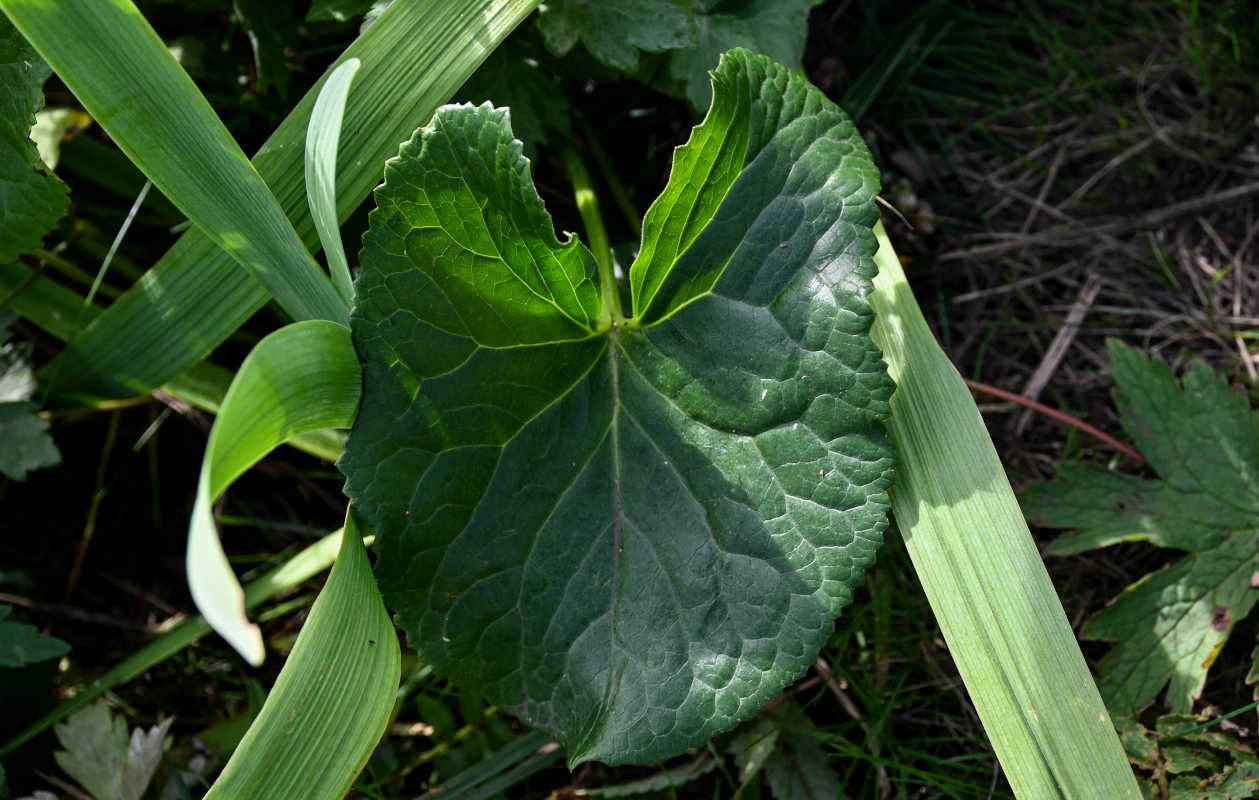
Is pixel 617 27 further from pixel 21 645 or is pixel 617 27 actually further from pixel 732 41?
pixel 21 645

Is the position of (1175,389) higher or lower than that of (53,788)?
lower

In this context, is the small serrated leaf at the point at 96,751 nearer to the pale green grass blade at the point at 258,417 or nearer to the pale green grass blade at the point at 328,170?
the pale green grass blade at the point at 258,417

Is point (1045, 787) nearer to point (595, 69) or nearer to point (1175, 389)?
point (1175, 389)

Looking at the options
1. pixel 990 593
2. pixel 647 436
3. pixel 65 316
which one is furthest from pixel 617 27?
pixel 65 316

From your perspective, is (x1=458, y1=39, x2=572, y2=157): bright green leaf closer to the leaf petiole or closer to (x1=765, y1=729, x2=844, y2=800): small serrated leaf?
the leaf petiole

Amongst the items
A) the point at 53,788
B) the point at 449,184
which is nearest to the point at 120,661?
the point at 53,788
